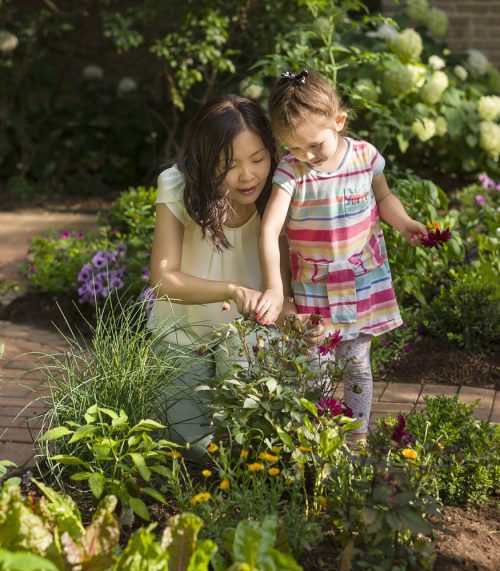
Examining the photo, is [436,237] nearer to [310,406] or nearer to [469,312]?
[310,406]

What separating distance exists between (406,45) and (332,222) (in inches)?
141

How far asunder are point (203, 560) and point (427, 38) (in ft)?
20.4

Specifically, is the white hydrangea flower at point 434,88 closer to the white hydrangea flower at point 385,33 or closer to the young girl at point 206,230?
the white hydrangea flower at point 385,33

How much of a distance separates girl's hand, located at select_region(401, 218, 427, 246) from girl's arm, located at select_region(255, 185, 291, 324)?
0.41m

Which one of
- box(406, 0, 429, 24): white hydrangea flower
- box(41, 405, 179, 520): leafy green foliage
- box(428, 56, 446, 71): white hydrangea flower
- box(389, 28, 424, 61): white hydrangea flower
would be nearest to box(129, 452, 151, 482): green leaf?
box(41, 405, 179, 520): leafy green foliage

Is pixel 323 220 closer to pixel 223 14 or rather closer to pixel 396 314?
pixel 396 314

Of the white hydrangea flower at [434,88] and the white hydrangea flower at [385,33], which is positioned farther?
the white hydrangea flower at [385,33]

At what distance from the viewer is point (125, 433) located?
8.96ft

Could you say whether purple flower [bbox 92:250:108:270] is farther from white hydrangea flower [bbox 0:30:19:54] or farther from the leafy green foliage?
white hydrangea flower [bbox 0:30:19:54]

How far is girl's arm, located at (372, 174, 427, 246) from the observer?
10.4 feet

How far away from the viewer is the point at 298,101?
2934mm

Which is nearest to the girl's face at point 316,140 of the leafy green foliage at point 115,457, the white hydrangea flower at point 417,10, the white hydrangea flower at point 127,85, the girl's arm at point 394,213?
the girl's arm at point 394,213

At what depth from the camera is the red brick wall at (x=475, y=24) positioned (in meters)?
8.44

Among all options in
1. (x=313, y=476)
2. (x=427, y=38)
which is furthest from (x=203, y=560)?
(x=427, y=38)
